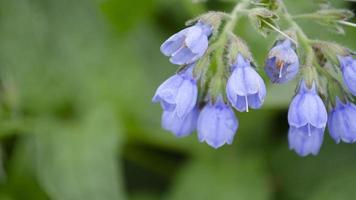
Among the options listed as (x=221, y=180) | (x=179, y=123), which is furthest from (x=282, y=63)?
(x=221, y=180)

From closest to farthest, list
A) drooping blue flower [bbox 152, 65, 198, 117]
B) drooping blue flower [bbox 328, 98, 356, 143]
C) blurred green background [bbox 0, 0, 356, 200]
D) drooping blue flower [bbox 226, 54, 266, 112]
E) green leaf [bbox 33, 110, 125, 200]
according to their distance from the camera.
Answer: drooping blue flower [bbox 226, 54, 266, 112], drooping blue flower [bbox 152, 65, 198, 117], drooping blue flower [bbox 328, 98, 356, 143], green leaf [bbox 33, 110, 125, 200], blurred green background [bbox 0, 0, 356, 200]

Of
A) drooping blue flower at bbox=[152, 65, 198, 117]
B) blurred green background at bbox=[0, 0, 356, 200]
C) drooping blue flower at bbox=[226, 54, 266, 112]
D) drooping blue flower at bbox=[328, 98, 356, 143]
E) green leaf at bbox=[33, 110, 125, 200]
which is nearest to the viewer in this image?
drooping blue flower at bbox=[226, 54, 266, 112]

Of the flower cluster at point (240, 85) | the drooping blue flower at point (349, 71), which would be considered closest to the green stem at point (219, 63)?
the flower cluster at point (240, 85)

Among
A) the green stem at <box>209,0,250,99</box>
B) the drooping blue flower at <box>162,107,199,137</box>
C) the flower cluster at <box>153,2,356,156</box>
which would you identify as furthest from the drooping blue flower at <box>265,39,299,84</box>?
the drooping blue flower at <box>162,107,199,137</box>

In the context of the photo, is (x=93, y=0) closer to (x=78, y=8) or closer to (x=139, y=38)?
(x=78, y=8)

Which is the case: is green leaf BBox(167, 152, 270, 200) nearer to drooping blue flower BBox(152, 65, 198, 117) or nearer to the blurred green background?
the blurred green background

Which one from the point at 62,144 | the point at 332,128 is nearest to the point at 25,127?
the point at 62,144

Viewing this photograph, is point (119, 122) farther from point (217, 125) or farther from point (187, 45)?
point (187, 45)

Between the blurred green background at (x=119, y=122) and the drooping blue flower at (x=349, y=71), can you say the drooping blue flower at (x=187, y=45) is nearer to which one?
the drooping blue flower at (x=349, y=71)
